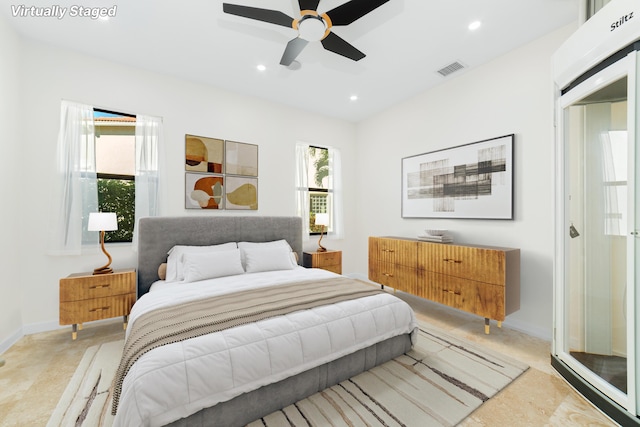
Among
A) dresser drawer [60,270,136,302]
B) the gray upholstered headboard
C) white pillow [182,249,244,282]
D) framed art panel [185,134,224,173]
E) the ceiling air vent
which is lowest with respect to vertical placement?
dresser drawer [60,270,136,302]

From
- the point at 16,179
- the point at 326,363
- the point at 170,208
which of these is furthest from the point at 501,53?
the point at 16,179

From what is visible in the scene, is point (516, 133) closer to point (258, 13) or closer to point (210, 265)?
point (258, 13)

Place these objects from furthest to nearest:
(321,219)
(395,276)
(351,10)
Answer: (321,219), (395,276), (351,10)

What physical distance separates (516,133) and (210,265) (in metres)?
3.63

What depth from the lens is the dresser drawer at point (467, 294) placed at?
2.63m

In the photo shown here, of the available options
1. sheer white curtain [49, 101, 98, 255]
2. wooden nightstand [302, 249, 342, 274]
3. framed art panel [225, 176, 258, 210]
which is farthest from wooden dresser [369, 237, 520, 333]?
sheer white curtain [49, 101, 98, 255]

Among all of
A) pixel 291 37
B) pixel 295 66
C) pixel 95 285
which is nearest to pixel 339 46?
pixel 291 37

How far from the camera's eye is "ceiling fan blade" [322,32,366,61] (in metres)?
2.25

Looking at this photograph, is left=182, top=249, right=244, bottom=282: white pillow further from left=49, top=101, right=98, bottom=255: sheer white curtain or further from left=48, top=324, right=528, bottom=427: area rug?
left=49, top=101, right=98, bottom=255: sheer white curtain

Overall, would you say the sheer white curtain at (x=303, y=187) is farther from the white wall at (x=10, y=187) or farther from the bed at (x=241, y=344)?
the white wall at (x=10, y=187)

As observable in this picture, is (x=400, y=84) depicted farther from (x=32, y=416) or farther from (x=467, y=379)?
(x=32, y=416)

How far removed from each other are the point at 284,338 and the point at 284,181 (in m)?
2.99

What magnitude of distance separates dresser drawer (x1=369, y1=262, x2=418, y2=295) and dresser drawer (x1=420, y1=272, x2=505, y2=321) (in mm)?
196

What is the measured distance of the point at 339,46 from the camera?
2.36 meters
